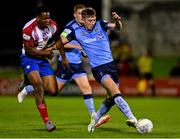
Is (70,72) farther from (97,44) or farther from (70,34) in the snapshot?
(97,44)

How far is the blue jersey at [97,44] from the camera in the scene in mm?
14469

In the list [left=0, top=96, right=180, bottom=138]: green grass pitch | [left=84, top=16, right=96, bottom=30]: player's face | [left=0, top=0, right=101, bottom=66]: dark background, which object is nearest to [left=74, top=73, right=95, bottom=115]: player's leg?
[left=0, top=96, right=180, bottom=138]: green grass pitch

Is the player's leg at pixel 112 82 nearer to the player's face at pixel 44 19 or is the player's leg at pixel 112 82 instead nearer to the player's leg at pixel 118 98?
the player's leg at pixel 118 98

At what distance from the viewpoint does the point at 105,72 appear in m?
14.3

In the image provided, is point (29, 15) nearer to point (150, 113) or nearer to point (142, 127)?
point (150, 113)

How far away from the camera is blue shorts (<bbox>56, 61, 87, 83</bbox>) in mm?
17219

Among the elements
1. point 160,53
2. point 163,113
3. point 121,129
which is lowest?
point 160,53

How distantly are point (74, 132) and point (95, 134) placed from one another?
1.67 feet

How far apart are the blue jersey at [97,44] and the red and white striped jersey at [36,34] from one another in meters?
0.85

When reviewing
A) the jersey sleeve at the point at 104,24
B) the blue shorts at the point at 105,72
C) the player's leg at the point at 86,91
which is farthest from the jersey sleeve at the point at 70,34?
the player's leg at the point at 86,91

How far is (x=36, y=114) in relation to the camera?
19.7 meters

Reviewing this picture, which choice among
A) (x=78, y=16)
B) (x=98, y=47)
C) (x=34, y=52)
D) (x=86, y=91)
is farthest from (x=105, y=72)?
(x=78, y=16)

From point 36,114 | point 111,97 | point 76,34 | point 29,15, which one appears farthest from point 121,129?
point 29,15

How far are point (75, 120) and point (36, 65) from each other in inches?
109
